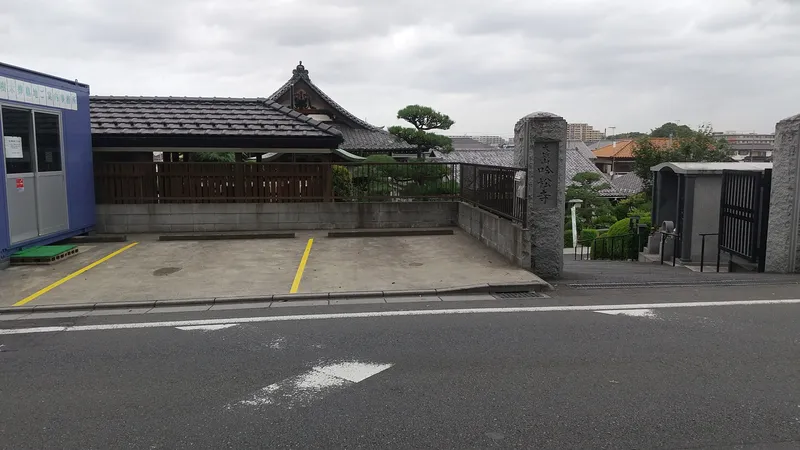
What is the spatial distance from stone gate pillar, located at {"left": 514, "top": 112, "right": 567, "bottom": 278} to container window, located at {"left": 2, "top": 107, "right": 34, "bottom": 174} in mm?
8540

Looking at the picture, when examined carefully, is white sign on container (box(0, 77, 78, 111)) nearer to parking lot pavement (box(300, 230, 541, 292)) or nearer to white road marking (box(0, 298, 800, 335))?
white road marking (box(0, 298, 800, 335))

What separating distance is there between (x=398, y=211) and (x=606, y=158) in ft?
169

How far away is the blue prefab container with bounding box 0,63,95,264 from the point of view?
31.7 ft

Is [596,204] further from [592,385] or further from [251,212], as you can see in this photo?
[592,385]

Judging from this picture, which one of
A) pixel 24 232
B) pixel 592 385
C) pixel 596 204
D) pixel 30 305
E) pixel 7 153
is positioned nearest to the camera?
pixel 592 385

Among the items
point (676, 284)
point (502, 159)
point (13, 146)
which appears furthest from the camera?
point (502, 159)

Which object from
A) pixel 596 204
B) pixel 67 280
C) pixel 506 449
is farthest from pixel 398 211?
Answer: pixel 596 204

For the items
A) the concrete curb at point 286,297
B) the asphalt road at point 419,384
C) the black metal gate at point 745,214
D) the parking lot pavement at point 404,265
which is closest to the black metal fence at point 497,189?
the parking lot pavement at point 404,265

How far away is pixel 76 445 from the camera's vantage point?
3.69 m

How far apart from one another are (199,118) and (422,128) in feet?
54.6

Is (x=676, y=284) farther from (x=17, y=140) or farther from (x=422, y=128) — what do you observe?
(x=422, y=128)

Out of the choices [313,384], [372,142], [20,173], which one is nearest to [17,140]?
[20,173]

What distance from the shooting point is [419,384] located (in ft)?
15.2

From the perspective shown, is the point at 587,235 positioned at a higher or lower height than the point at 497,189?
lower
